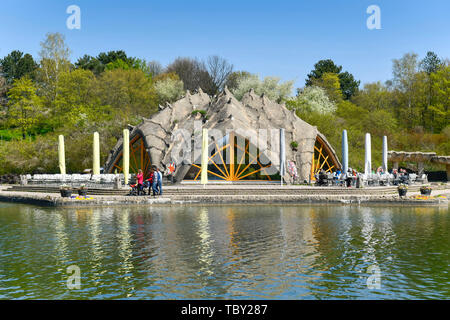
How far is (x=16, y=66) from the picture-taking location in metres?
69.8

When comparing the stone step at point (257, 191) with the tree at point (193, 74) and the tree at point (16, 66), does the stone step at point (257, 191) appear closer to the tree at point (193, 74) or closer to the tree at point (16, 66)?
the tree at point (193, 74)

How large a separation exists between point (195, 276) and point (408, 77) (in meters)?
57.9

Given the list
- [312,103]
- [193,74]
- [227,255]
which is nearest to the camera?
[227,255]

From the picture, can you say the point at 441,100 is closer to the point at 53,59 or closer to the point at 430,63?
the point at 430,63

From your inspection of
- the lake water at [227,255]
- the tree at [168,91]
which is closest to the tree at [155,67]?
the tree at [168,91]

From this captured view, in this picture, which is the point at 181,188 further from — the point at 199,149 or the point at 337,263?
the point at 337,263

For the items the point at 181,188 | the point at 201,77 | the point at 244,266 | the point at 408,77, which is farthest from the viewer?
the point at 201,77

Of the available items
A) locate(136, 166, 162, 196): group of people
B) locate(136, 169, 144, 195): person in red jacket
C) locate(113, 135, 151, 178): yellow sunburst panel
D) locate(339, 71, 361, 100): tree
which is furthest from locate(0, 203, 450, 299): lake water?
locate(339, 71, 361, 100): tree

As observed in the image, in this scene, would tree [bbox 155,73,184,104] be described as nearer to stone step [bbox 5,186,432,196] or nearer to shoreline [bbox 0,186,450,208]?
stone step [bbox 5,186,432,196]

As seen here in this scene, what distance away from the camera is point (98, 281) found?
10484mm

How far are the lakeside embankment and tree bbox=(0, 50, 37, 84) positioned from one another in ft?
155

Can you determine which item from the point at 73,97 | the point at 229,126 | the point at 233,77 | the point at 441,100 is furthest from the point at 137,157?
the point at 441,100

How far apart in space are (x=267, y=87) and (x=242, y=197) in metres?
30.5
